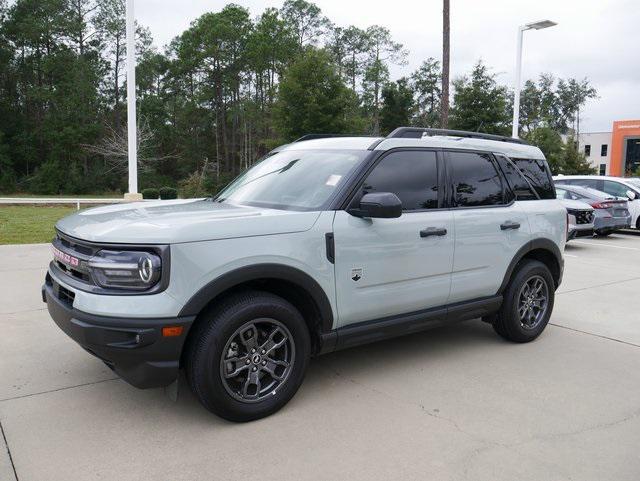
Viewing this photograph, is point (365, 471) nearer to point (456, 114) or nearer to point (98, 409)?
point (98, 409)

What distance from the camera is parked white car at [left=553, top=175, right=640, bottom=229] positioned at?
51.4ft

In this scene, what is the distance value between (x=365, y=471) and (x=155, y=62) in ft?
204

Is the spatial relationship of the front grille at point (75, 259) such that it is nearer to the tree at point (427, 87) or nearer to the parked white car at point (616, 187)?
the parked white car at point (616, 187)

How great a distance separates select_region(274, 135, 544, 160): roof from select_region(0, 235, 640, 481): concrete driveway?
1.81 metres

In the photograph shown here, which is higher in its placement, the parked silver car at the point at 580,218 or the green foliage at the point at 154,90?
the green foliage at the point at 154,90

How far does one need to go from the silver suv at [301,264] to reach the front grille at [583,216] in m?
8.11

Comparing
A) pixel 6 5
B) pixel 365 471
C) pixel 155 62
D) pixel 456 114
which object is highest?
pixel 6 5

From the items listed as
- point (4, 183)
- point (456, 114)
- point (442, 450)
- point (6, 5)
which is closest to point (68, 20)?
point (6, 5)

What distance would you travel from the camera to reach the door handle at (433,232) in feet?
13.8

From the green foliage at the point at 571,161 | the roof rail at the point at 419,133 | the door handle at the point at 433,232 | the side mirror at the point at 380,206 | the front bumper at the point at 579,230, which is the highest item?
the green foliage at the point at 571,161

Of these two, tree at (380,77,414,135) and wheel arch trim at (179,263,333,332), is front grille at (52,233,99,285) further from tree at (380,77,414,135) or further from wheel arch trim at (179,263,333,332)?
tree at (380,77,414,135)

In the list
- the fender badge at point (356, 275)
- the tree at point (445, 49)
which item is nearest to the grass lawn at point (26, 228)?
the fender badge at point (356, 275)

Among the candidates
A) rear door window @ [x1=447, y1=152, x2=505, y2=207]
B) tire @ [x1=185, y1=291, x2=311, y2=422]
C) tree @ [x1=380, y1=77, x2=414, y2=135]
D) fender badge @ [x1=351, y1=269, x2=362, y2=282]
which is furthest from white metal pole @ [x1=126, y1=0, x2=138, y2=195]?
tree @ [x1=380, y1=77, x2=414, y2=135]

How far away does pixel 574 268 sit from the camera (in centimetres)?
968
